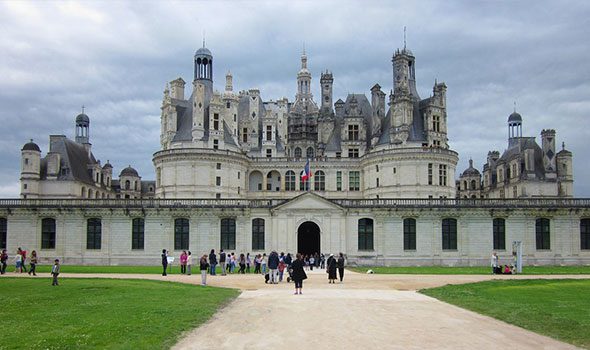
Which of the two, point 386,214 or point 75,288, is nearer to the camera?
point 75,288

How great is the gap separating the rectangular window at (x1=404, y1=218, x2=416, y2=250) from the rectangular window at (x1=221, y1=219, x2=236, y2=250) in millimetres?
17826

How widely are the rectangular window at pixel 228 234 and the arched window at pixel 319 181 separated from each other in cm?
1893

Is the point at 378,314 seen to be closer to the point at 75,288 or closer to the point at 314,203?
the point at 75,288

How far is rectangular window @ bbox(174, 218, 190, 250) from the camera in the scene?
2486 inches

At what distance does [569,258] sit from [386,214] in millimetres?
19349

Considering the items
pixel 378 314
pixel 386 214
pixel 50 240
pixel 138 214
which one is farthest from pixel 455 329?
pixel 50 240

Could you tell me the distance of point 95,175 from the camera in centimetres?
9081

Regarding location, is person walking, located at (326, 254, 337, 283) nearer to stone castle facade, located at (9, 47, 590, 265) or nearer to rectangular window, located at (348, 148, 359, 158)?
stone castle facade, located at (9, 47, 590, 265)

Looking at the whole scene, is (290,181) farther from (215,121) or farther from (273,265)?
(273,265)

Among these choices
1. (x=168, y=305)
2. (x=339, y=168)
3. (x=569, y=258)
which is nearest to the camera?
(x=168, y=305)

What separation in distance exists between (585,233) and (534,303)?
144 ft

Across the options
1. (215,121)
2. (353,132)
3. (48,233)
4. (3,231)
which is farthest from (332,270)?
(353,132)

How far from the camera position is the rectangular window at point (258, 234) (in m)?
63.2

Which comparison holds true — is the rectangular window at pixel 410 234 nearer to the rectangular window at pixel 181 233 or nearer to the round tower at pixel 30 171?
the rectangular window at pixel 181 233
